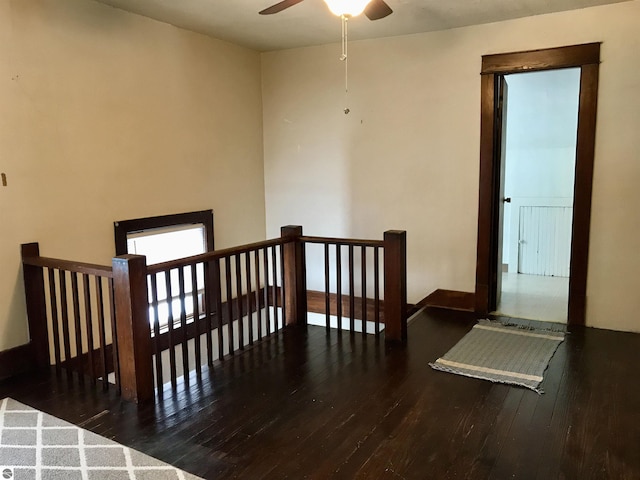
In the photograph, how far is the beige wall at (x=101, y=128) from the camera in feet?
9.98

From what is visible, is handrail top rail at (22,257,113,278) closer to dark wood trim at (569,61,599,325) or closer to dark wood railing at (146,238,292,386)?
dark wood railing at (146,238,292,386)

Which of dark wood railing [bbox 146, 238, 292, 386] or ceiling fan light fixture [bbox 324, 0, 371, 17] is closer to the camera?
ceiling fan light fixture [bbox 324, 0, 371, 17]

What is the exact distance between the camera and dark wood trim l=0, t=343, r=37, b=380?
9.91 ft

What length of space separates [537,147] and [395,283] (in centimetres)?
319

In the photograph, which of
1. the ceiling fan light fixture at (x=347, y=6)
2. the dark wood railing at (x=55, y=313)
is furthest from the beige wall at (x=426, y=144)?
the dark wood railing at (x=55, y=313)

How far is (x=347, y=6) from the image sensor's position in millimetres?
2373

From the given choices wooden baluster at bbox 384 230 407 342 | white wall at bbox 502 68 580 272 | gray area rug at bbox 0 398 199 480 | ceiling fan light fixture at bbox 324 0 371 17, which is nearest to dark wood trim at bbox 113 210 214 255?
gray area rug at bbox 0 398 199 480

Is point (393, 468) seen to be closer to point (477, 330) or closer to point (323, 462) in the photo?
point (323, 462)

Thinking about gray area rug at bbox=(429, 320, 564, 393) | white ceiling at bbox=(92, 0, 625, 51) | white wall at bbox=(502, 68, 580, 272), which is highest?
white ceiling at bbox=(92, 0, 625, 51)

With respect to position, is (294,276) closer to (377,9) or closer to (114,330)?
(114,330)

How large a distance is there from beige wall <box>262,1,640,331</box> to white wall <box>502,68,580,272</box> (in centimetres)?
118

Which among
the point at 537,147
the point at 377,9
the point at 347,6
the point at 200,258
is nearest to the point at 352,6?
the point at 347,6

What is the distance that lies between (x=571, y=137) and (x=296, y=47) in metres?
3.07

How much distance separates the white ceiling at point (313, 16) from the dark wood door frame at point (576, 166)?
0.33m
